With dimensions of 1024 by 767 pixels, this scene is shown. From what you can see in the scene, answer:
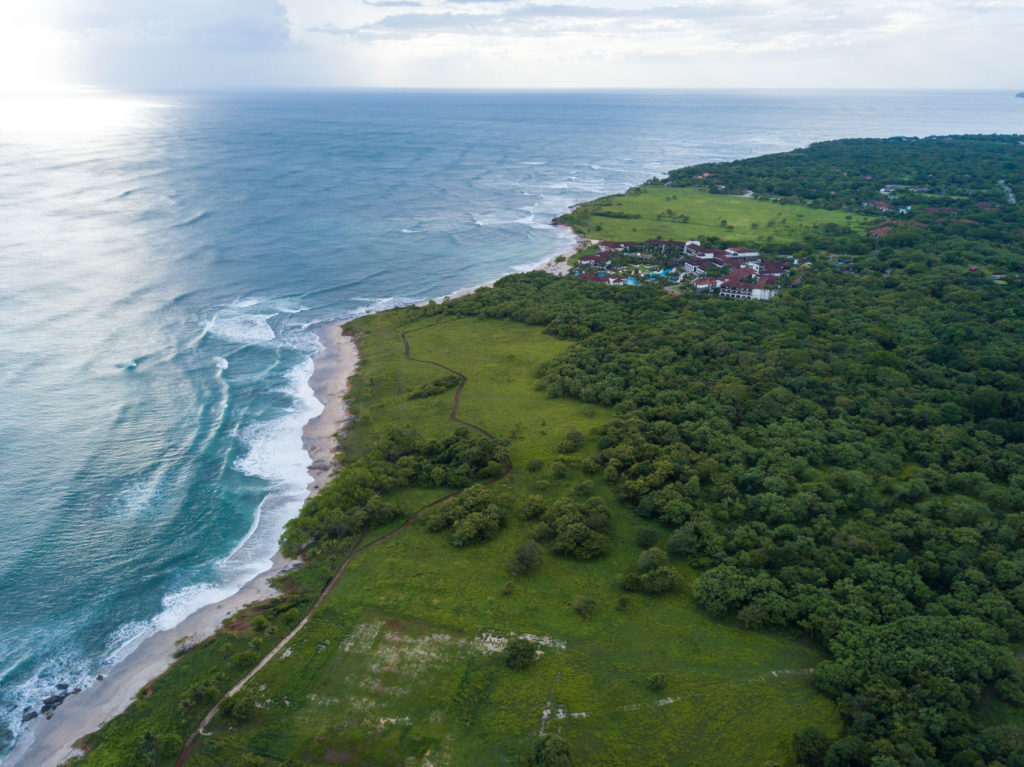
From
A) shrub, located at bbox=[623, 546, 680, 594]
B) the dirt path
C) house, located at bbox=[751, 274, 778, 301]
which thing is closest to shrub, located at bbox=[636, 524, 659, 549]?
shrub, located at bbox=[623, 546, 680, 594]

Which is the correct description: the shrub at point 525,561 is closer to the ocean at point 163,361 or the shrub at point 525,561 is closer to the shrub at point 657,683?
the shrub at point 657,683

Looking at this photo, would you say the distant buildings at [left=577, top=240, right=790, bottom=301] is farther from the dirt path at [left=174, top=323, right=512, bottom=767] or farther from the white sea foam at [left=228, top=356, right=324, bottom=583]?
the white sea foam at [left=228, top=356, right=324, bottom=583]

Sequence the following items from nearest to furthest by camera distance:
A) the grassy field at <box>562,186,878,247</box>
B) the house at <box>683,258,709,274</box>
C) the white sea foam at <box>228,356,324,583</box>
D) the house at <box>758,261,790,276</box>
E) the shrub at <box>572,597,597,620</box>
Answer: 1. the shrub at <box>572,597,597,620</box>
2. the white sea foam at <box>228,356,324,583</box>
3. the house at <box>758,261,790,276</box>
4. the house at <box>683,258,709,274</box>
5. the grassy field at <box>562,186,878,247</box>

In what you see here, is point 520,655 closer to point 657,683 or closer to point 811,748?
point 657,683

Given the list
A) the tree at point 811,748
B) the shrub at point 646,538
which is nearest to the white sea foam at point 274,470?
the shrub at point 646,538

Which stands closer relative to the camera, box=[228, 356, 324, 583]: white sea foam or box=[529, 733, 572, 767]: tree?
box=[529, 733, 572, 767]: tree
